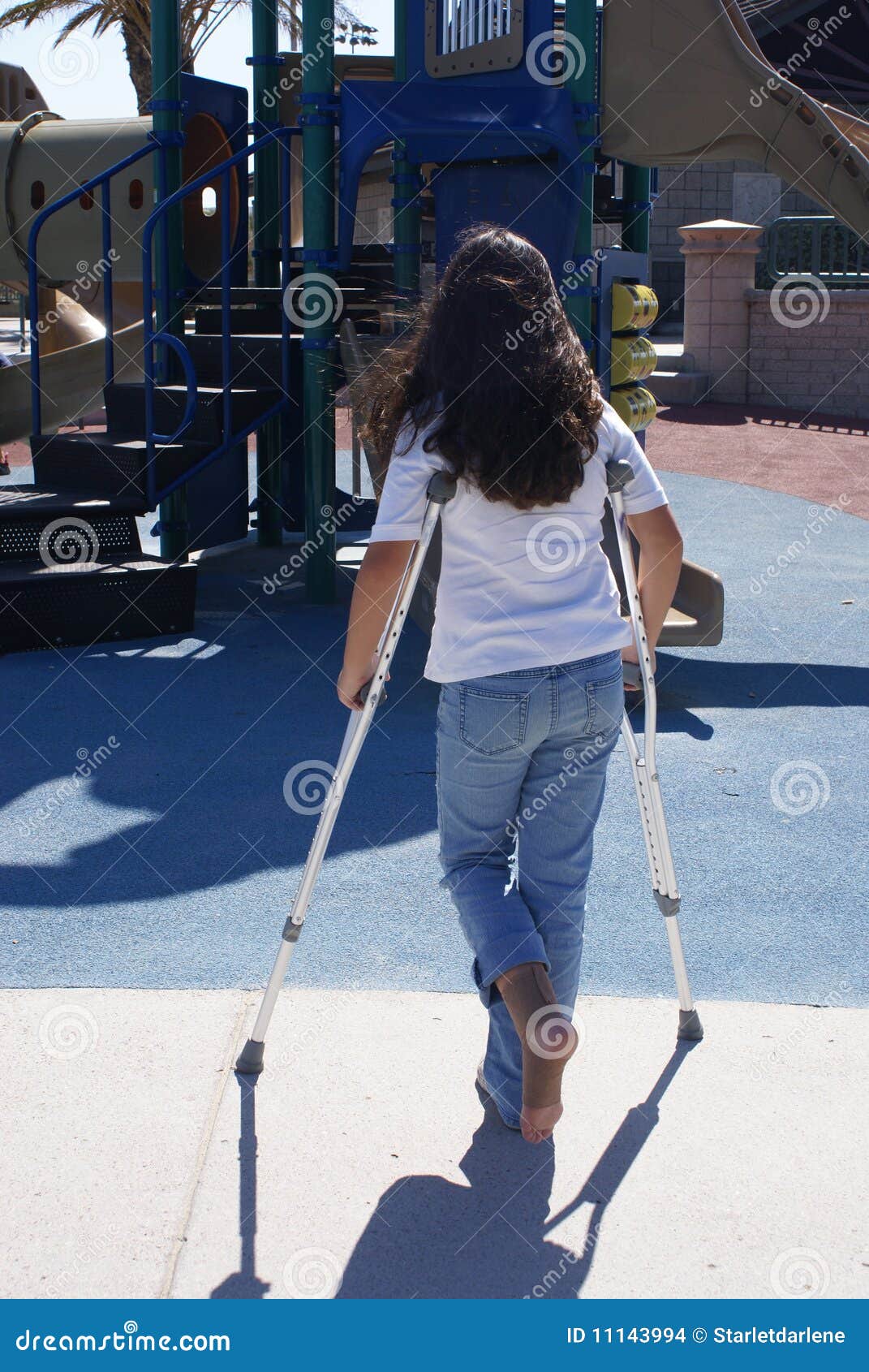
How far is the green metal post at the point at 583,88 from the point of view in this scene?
22.9ft

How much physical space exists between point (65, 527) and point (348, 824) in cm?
325

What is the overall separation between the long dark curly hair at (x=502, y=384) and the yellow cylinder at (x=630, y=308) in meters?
4.91

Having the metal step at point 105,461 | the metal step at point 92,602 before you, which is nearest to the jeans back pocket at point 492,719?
the metal step at point 92,602

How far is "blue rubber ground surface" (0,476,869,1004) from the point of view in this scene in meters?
4.09

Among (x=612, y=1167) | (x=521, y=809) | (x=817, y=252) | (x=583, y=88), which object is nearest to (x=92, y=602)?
(x=583, y=88)

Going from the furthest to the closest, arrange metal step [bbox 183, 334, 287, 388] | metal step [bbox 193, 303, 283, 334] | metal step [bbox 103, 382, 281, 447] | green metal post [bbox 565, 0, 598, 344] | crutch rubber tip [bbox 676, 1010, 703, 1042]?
metal step [bbox 193, 303, 283, 334], metal step [bbox 183, 334, 287, 388], metal step [bbox 103, 382, 281, 447], green metal post [bbox 565, 0, 598, 344], crutch rubber tip [bbox 676, 1010, 703, 1042]

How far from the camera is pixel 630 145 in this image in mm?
7488

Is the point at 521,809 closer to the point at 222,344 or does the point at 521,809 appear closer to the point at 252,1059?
the point at 252,1059

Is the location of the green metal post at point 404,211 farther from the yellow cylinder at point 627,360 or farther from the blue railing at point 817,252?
the blue railing at point 817,252

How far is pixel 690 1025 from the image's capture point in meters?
3.57

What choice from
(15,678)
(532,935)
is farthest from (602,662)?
(15,678)

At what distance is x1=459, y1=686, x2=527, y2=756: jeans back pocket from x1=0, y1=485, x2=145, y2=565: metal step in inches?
203

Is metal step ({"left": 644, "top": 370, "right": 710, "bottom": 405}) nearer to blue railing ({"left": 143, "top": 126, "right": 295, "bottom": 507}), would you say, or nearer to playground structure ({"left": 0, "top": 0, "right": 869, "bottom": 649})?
playground structure ({"left": 0, "top": 0, "right": 869, "bottom": 649})

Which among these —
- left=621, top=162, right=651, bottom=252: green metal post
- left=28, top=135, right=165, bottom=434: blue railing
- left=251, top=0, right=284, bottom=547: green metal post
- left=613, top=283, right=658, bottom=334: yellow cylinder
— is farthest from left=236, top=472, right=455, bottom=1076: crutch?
left=251, top=0, right=284, bottom=547: green metal post
